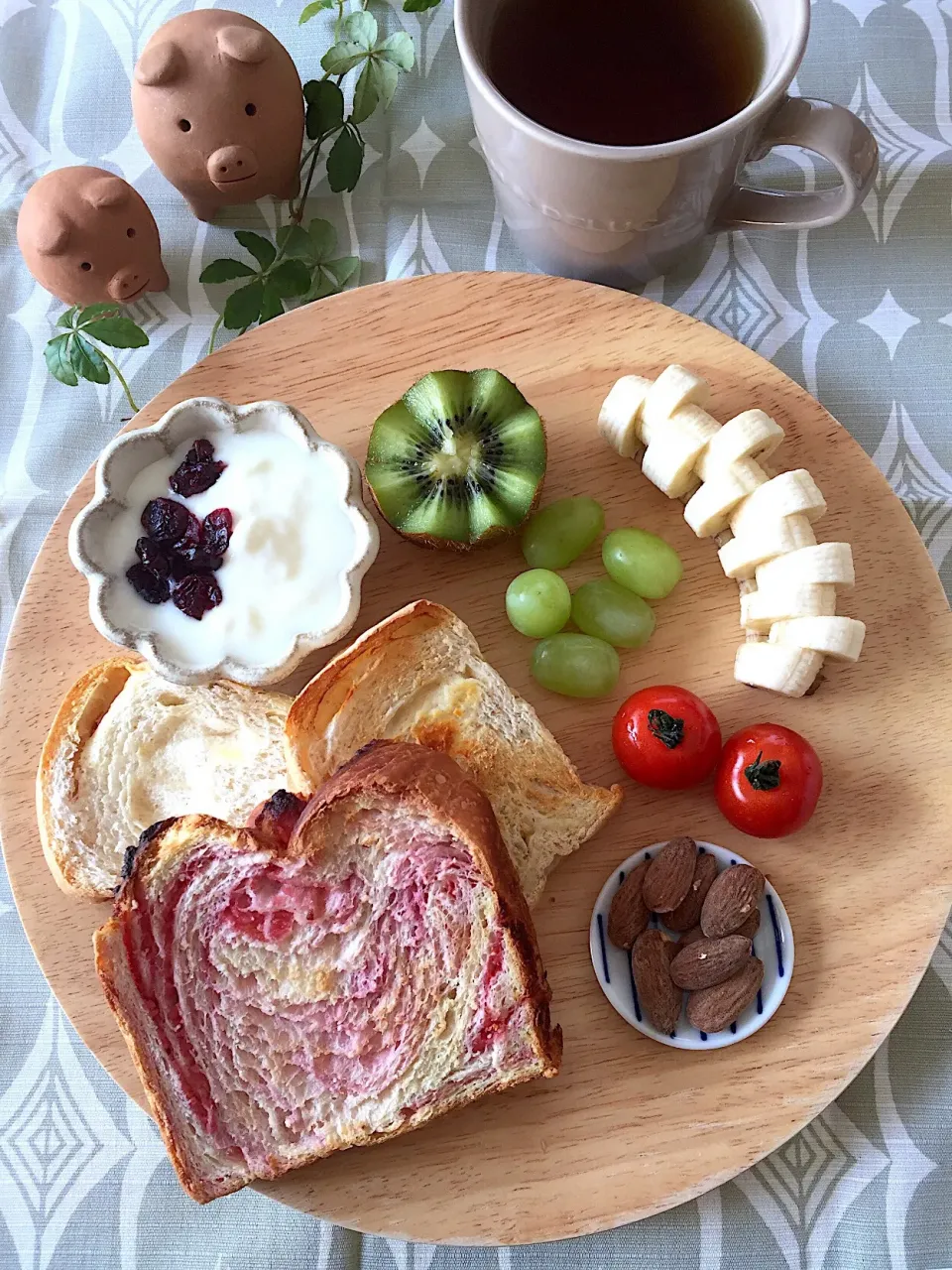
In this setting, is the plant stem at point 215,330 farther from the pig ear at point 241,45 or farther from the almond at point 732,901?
the almond at point 732,901

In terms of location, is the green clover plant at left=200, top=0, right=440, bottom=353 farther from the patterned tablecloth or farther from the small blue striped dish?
the small blue striped dish

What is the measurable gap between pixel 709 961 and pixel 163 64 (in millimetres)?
1609

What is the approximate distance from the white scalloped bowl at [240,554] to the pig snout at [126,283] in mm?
356

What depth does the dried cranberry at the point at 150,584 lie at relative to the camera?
1.66 m

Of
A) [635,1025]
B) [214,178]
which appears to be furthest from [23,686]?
[635,1025]

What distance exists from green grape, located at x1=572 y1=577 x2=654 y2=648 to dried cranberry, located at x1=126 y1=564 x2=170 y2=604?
0.64m

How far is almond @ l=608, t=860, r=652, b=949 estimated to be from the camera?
5.30 ft

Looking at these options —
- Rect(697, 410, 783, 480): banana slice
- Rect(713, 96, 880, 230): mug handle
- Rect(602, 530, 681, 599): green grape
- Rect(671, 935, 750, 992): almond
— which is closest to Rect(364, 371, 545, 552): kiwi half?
Rect(602, 530, 681, 599): green grape

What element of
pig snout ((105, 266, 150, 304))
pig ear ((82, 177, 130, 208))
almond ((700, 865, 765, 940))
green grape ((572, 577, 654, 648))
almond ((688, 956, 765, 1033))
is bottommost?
almond ((688, 956, 765, 1033))

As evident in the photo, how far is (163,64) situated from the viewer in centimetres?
174

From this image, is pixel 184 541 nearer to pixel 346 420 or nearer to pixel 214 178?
pixel 346 420

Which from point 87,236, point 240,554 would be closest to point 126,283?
point 87,236

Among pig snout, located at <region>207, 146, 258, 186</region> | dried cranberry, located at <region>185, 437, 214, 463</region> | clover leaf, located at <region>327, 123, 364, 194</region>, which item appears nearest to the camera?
dried cranberry, located at <region>185, 437, 214, 463</region>

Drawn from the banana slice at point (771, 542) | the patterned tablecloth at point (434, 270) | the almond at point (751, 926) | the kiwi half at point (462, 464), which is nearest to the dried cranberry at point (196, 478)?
the kiwi half at point (462, 464)
